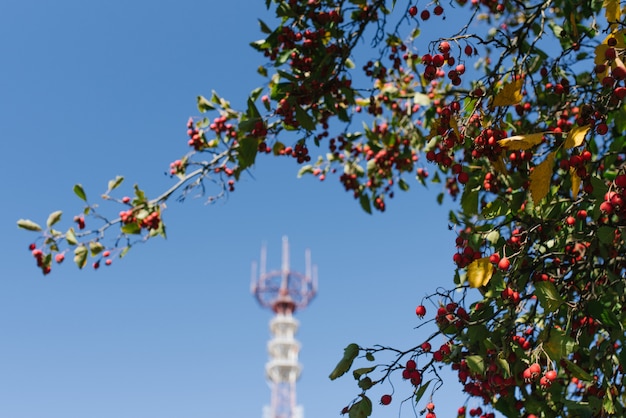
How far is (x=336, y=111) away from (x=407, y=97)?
109 centimetres

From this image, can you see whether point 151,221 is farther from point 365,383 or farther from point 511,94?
point 511,94

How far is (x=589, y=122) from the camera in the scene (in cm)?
206

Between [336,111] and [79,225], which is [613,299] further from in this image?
[79,225]

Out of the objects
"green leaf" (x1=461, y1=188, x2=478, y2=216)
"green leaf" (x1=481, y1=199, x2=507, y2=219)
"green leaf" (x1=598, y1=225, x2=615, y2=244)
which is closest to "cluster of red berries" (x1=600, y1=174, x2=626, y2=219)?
"green leaf" (x1=598, y1=225, x2=615, y2=244)

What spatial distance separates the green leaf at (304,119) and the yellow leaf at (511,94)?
4.86 ft

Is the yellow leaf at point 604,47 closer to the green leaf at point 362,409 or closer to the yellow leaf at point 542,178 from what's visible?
the yellow leaf at point 542,178

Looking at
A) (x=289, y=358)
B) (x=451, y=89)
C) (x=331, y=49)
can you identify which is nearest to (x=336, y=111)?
(x=331, y=49)

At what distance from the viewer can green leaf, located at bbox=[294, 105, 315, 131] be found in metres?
3.45

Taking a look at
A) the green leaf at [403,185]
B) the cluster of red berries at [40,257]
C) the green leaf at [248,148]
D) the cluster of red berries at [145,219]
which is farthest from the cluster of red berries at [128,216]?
the green leaf at [403,185]

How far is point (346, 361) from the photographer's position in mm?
2258

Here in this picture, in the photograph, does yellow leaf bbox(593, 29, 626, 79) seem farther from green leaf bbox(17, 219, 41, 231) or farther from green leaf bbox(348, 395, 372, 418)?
green leaf bbox(17, 219, 41, 231)

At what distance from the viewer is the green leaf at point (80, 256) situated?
4.05 m

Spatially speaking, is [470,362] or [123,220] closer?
[470,362]

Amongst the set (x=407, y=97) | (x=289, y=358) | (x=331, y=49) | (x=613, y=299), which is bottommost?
(x=613, y=299)
